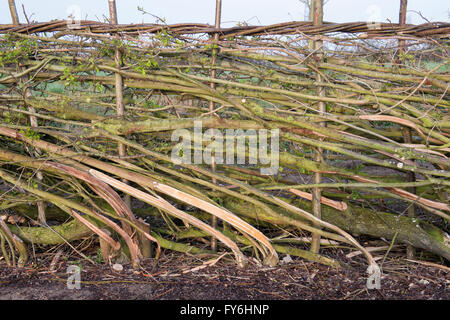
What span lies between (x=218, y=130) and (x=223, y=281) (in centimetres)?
109

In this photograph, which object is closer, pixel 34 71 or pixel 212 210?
pixel 212 210

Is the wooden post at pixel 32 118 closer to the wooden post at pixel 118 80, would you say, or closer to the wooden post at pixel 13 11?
the wooden post at pixel 13 11

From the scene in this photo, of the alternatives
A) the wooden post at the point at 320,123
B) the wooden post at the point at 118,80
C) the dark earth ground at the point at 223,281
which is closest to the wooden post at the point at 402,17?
the wooden post at the point at 320,123

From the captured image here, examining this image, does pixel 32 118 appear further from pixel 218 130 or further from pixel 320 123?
pixel 320 123

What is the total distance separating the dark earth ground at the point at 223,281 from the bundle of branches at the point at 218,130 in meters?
0.14

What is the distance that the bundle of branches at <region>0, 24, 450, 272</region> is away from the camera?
2.91 metres

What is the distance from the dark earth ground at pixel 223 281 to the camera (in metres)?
2.61

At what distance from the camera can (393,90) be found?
2977mm

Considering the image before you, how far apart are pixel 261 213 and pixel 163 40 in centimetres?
148

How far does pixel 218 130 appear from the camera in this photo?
305 cm

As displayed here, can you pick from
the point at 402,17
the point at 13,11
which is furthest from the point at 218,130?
the point at 13,11
